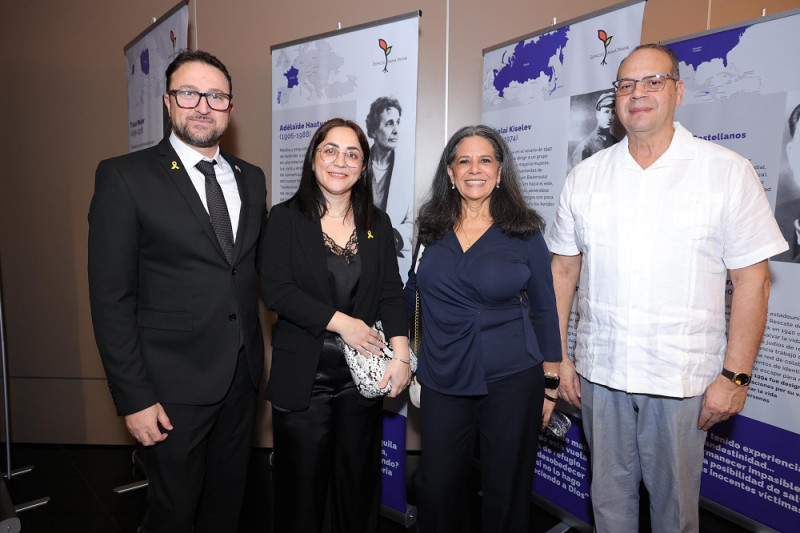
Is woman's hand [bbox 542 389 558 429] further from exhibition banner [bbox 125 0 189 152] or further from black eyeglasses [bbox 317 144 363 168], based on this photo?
exhibition banner [bbox 125 0 189 152]

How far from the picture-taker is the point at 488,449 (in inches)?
80.3

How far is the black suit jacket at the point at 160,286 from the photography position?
1.71m

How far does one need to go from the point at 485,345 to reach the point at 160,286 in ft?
3.89

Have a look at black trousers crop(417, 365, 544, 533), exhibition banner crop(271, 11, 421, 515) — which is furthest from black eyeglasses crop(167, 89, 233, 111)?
black trousers crop(417, 365, 544, 533)

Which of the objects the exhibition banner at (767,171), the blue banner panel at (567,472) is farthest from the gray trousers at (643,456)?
the exhibition banner at (767,171)

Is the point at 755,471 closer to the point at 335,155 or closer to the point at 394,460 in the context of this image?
the point at 394,460

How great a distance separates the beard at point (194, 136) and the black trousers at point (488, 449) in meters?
1.27

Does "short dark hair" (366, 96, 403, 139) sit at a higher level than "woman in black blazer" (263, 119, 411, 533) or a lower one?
higher

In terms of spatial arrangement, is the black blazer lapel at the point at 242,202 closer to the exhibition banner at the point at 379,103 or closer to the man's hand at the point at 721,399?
the exhibition banner at the point at 379,103

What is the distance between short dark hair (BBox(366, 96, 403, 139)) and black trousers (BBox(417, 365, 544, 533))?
1510 millimetres

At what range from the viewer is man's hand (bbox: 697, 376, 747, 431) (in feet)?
5.86

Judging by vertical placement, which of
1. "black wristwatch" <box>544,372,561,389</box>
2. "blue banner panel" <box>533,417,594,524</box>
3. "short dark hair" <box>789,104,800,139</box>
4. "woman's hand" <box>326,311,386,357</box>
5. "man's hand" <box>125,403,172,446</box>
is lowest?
"blue banner panel" <box>533,417,594,524</box>

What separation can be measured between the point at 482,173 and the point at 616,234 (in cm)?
56

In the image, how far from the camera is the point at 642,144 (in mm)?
1902
